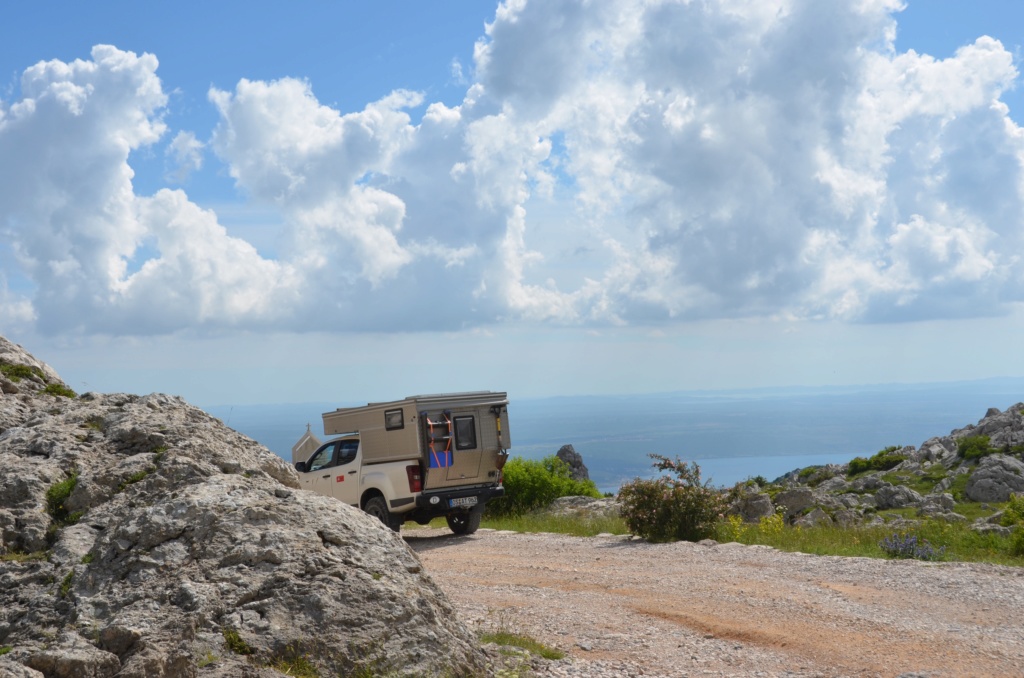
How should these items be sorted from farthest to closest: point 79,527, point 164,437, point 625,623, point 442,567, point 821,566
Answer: point 442,567 < point 821,566 < point 625,623 < point 164,437 < point 79,527

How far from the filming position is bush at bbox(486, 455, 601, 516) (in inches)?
962

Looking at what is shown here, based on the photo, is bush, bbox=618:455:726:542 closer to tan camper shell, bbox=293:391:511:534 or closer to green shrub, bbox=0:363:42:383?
tan camper shell, bbox=293:391:511:534

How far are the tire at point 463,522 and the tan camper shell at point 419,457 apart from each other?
0.8 inches

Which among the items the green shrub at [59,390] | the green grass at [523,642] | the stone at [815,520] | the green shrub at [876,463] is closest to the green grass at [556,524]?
the stone at [815,520]

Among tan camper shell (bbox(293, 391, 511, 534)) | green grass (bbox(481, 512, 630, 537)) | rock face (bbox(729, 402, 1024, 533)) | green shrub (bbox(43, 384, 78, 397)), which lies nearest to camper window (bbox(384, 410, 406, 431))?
tan camper shell (bbox(293, 391, 511, 534))

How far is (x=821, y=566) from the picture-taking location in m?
13.3

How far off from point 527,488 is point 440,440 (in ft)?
25.4

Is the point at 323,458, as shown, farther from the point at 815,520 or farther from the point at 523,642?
the point at 523,642

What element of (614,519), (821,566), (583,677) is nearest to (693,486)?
(614,519)

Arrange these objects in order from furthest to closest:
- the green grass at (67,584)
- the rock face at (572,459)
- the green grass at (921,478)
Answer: the rock face at (572,459)
the green grass at (921,478)
the green grass at (67,584)

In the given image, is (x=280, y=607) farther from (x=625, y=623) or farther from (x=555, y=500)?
(x=555, y=500)

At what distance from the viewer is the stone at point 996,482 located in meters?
26.4

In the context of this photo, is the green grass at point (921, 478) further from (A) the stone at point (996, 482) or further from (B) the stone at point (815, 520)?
(B) the stone at point (815, 520)

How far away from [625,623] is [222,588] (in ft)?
15.0
